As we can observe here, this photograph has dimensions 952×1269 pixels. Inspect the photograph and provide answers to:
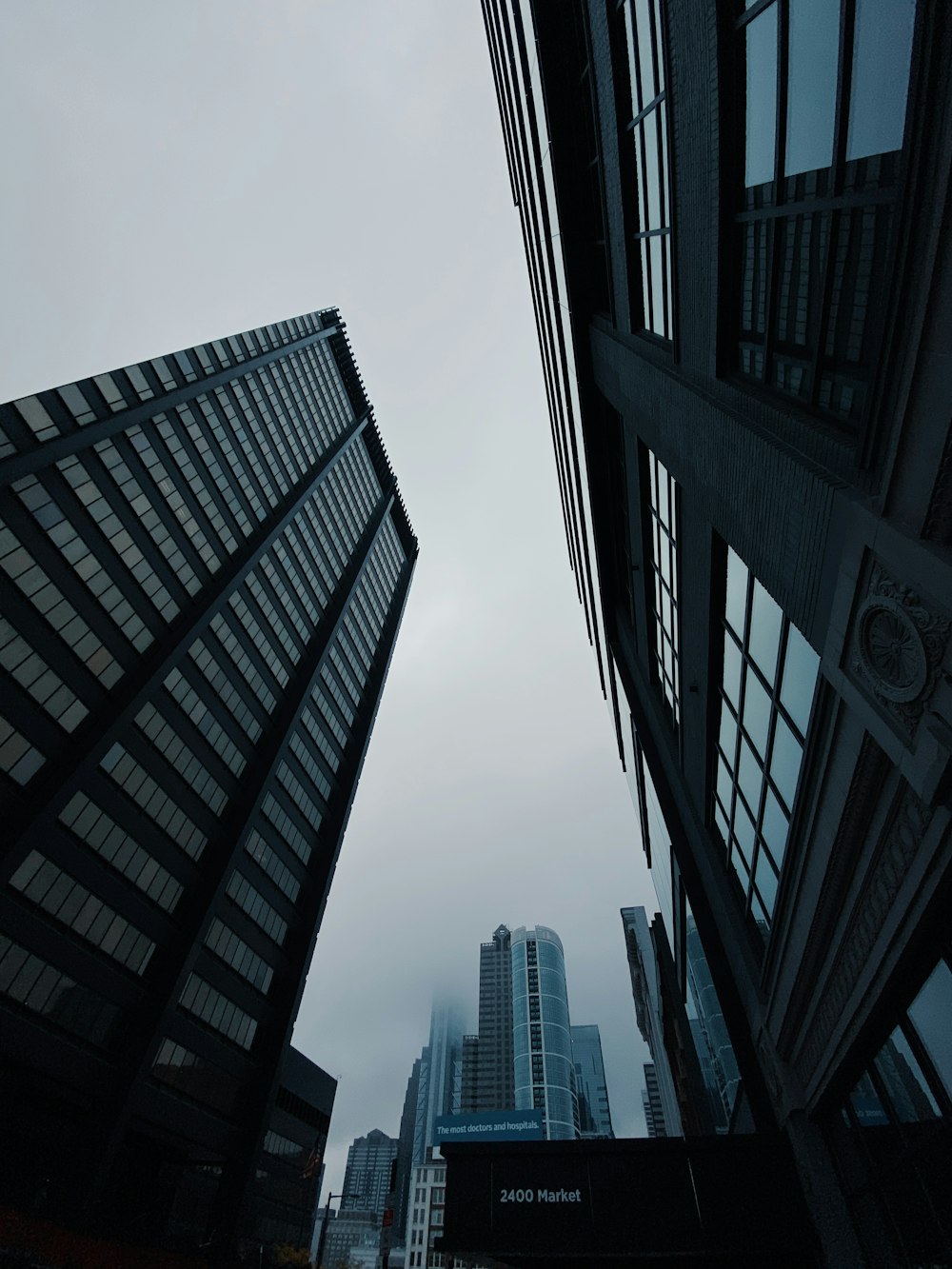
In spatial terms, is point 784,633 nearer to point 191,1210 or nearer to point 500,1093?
point 191,1210

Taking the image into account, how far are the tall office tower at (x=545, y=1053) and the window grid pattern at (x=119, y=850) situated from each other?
16577 centimetres

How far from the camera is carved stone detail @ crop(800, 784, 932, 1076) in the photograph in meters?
7.70

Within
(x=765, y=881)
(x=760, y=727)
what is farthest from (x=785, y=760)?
(x=765, y=881)

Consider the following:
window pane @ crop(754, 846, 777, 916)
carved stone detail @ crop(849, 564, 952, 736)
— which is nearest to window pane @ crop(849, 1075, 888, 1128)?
window pane @ crop(754, 846, 777, 916)

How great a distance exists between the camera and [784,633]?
36.0ft

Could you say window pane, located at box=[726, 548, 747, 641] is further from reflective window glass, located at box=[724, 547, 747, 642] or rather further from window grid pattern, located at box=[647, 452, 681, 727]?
window grid pattern, located at box=[647, 452, 681, 727]

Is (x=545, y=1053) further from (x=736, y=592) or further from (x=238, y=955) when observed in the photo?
(x=736, y=592)

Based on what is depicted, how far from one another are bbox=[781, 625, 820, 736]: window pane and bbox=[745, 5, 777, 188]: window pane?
7636 mm

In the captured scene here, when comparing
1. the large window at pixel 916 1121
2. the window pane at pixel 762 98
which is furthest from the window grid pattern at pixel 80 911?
the window pane at pixel 762 98

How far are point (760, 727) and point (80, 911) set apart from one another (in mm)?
39267

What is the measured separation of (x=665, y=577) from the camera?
20.0 metres

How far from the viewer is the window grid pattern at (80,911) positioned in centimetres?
3319

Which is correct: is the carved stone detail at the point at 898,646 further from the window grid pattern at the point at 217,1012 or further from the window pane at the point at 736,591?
the window grid pattern at the point at 217,1012

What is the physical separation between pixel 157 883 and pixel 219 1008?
1131cm
